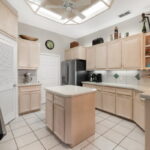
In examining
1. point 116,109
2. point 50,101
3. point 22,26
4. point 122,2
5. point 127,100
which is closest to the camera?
point 50,101

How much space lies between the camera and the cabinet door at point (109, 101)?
→ 10.5 feet

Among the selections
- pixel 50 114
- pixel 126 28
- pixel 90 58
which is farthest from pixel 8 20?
pixel 126 28

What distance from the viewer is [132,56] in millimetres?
3025

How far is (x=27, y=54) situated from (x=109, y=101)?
3034 millimetres

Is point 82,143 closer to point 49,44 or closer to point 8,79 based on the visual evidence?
point 8,79

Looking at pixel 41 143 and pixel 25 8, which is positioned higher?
pixel 25 8

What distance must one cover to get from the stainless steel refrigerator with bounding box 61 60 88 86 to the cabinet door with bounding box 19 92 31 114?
5.51 ft

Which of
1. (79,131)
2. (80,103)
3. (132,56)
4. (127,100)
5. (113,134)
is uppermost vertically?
(132,56)

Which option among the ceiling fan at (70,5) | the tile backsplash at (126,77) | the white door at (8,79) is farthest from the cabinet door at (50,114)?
the tile backsplash at (126,77)

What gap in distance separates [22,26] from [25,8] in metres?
1.06

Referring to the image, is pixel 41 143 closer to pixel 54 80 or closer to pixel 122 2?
pixel 54 80

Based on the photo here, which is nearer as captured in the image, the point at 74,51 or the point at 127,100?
the point at 127,100

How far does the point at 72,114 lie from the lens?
180 cm

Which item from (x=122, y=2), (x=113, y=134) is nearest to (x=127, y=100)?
(x=113, y=134)
